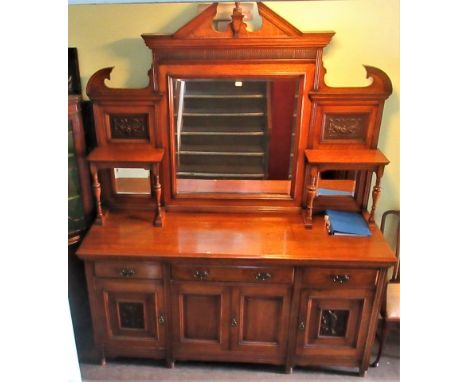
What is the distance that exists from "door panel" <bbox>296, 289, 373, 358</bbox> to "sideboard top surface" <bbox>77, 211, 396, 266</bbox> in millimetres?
194

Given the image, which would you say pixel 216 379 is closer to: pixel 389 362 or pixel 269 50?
pixel 389 362

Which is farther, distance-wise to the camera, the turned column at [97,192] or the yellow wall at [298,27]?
the turned column at [97,192]

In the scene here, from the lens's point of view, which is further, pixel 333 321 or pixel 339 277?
pixel 333 321

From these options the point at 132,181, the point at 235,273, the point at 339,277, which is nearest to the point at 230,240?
the point at 235,273

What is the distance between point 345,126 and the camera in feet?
5.49

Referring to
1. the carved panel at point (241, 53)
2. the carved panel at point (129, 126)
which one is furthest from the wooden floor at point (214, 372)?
the carved panel at point (241, 53)

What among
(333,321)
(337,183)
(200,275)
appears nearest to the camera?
(200,275)

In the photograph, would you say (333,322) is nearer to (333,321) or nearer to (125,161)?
(333,321)

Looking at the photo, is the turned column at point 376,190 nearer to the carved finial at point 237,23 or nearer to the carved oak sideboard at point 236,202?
the carved oak sideboard at point 236,202

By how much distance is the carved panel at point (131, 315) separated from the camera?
1.68 meters

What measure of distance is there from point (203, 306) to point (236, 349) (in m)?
0.30

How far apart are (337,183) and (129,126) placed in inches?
42.3

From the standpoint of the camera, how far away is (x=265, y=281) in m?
1.58

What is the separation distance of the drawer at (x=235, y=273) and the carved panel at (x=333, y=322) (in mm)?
272
